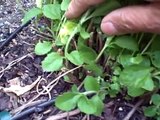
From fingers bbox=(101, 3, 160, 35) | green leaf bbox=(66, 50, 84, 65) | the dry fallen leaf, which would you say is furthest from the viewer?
the dry fallen leaf

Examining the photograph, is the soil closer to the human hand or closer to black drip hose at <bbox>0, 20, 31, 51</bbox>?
black drip hose at <bbox>0, 20, 31, 51</bbox>

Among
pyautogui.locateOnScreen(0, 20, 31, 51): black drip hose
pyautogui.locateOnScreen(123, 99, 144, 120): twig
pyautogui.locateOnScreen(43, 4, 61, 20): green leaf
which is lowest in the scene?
pyautogui.locateOnScreen(123, 99, 144, 120): twig

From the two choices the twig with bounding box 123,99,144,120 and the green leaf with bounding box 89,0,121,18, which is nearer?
the green leaf with bounding box 89,0,121,18

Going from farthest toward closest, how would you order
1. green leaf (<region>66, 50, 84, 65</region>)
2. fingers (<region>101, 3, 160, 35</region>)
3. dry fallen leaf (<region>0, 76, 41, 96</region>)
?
dry fallen leaf (<region>0, 76, 41, 96</region>) < green leaf (<region>66, 50, 84, 65</region>) < fingers (<region>101, 3, 160, 35</region>)

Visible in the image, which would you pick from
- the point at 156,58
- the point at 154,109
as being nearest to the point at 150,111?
the point at 154,109

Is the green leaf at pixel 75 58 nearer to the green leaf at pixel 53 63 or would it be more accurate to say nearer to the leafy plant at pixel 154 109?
the green leaf at pixel 53 63

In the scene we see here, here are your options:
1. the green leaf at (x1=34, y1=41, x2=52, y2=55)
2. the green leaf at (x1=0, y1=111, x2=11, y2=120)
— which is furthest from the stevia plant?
the green leaf at (x1=0, y1=111, x2=11, y2=120)
